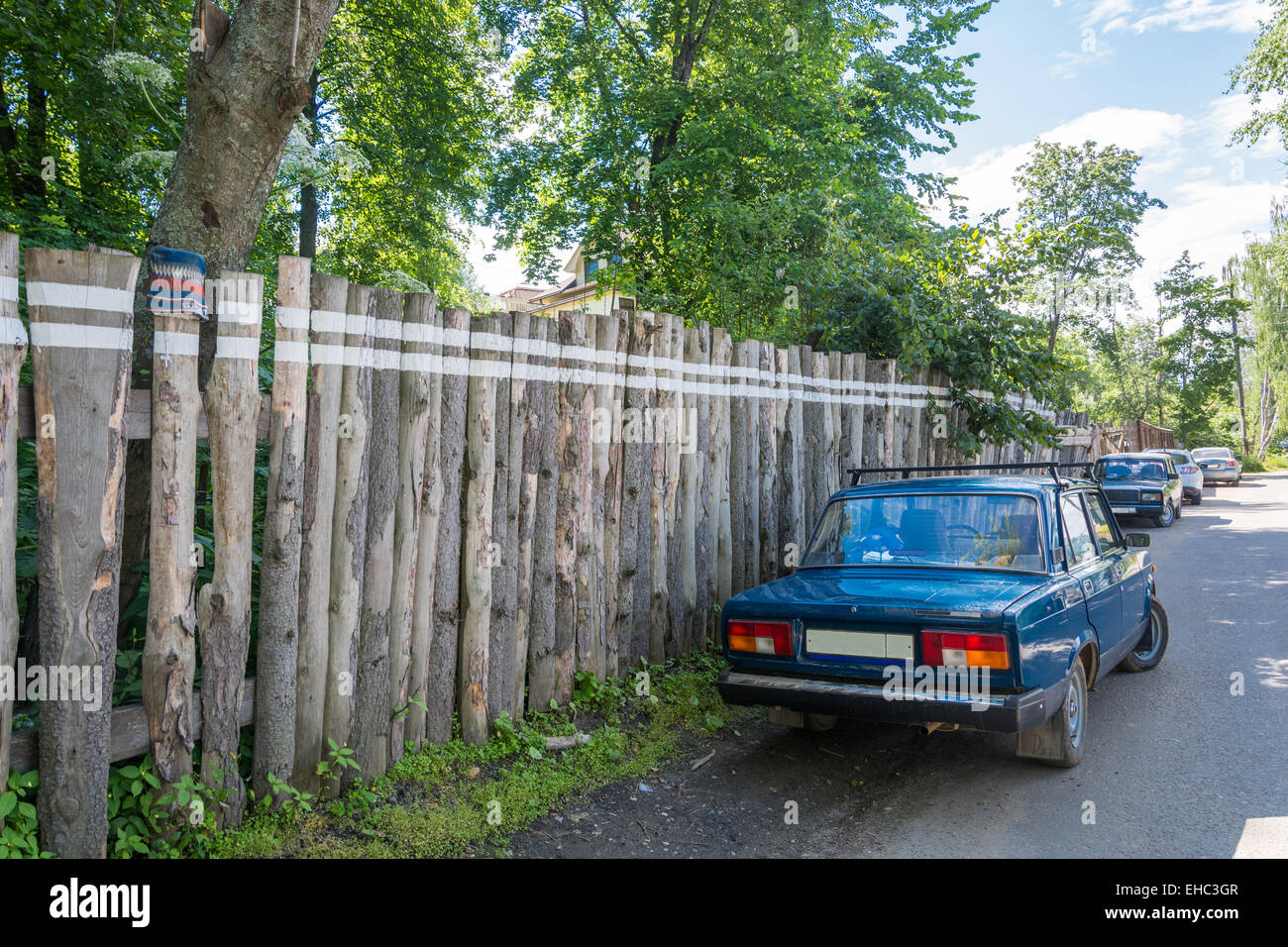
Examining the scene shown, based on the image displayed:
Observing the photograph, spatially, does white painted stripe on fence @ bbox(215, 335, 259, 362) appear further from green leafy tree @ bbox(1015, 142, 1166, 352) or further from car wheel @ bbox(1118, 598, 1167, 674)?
green leafy tree @ bbox(1015, 142, 1166, 352)

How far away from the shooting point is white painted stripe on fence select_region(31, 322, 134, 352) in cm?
297

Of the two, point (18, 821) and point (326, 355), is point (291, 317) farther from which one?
point (18, 821)

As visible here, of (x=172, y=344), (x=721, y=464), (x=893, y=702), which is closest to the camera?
→ (x=172, y=344)

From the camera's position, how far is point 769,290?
1120cm

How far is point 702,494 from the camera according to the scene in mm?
6574

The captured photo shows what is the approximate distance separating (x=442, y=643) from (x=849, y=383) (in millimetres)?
5612

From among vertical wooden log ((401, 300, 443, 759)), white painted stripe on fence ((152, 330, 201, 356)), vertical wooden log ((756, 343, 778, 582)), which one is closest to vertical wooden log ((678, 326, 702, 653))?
vertical wooden log ((756, 343, 778, 582))

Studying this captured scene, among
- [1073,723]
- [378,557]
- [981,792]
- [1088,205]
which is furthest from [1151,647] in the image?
[1088,205]

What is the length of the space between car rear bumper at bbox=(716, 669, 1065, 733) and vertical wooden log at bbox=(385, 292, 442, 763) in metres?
1.85

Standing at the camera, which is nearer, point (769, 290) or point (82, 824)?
point (82, 824)

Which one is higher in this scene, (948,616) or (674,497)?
(674,497)

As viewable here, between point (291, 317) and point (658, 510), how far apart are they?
3.09 m
